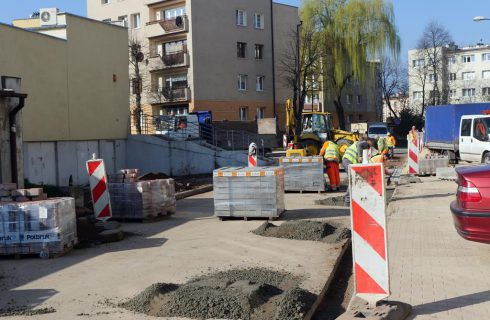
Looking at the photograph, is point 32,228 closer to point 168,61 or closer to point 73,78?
point 73,78

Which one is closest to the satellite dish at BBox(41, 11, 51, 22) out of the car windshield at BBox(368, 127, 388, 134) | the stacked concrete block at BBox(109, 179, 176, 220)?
the stacked concrete block at BBox(109, 179, 176, 220)

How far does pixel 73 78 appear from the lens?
68.3 feet

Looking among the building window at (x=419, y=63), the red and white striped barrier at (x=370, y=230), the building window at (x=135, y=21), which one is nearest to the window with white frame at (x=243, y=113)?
the building window at (x=135, y=21)

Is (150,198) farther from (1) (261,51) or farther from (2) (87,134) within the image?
(1) (261,51)

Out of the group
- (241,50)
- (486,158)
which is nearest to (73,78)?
Result: (486,158)

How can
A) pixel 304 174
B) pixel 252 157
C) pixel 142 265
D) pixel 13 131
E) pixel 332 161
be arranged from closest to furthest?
pixel 142 265 < pixel 13 131 < pixel 252 157 < pixel 332 161 < pixel 304 174

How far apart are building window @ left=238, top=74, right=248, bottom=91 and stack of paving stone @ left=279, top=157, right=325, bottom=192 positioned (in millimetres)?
33973

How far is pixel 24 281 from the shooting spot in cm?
735

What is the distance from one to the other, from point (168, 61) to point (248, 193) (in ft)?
125

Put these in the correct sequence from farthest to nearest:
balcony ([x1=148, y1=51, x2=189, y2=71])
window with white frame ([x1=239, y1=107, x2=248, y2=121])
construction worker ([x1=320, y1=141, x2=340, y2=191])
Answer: window with white frame ([x1=239, y1=107, x2=248, y2=121]) → balcony ([x1=148, y1=51, x2=189, y2=71]) → construction worker ([x1=320, y1=141, x2=340, y2=191])

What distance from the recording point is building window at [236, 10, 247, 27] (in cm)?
5059

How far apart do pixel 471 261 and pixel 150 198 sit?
7.01m

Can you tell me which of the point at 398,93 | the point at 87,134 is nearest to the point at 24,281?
the point at 87,134

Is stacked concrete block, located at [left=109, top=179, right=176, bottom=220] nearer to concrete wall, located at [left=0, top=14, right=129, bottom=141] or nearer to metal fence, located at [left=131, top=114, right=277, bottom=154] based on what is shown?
concrete wall, located at [left=0, top=14, right=129, bottom=141]
